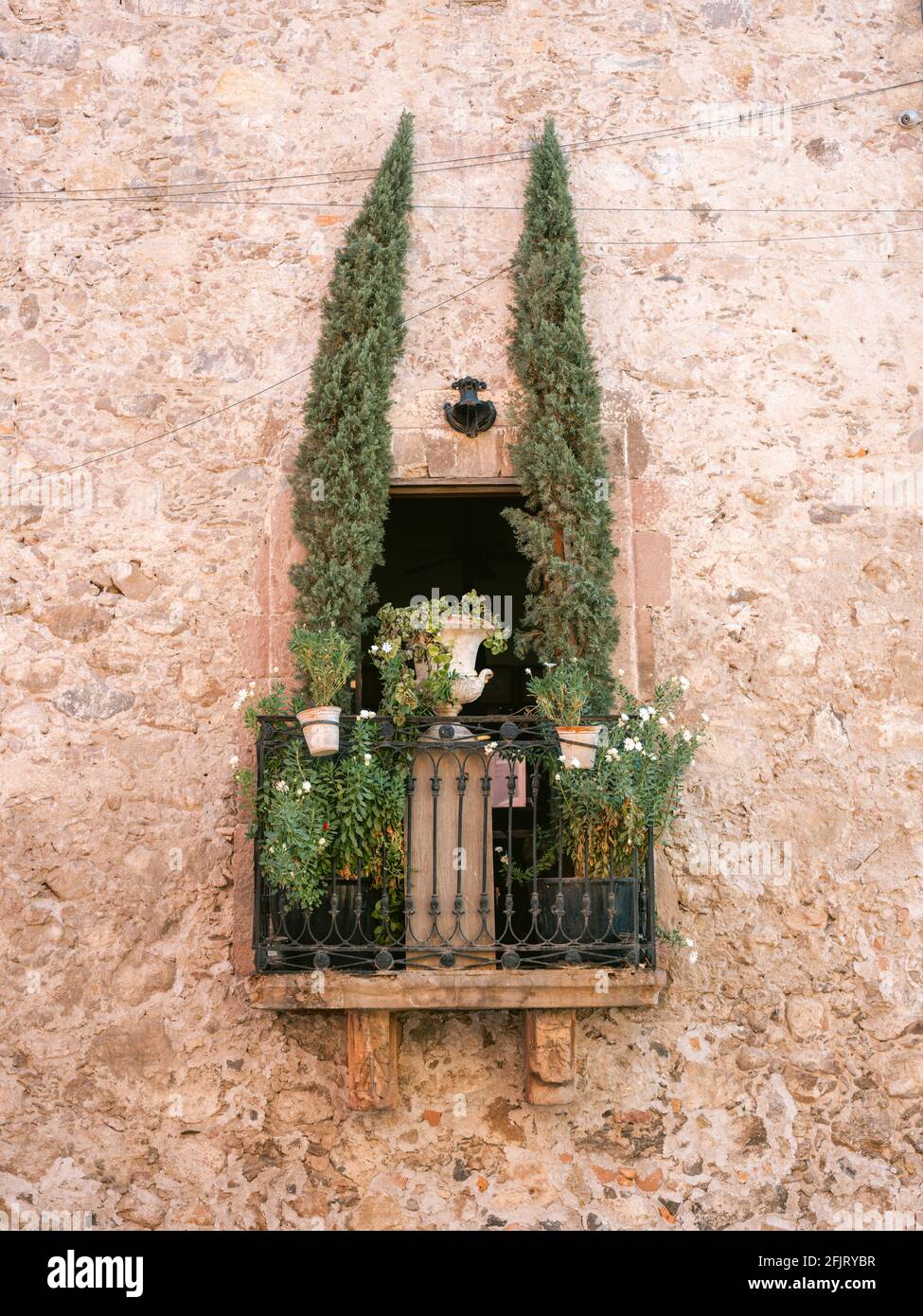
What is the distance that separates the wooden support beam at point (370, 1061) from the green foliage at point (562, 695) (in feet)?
3.85

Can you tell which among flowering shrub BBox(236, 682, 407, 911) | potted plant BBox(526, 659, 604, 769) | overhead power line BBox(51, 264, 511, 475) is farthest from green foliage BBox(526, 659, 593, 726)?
overhead power line BBox(51, 264, 511, 475)

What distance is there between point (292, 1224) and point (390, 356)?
3250mm

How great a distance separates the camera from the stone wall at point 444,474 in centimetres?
512

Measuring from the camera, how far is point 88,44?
240 inches

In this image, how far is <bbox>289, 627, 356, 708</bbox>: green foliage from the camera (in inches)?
198

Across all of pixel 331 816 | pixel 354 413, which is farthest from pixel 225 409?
pixel 331 816

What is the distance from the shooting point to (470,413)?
5.66m

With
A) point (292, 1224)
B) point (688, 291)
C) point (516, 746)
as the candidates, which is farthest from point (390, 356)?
point (292, 1224)

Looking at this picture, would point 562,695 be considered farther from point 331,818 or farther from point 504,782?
point 331,818

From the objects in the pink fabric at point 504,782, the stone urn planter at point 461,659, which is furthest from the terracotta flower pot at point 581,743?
the stone urn planter at point 461,659

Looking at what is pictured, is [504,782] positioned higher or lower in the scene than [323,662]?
Result: lower

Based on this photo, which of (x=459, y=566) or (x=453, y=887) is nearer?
(x=453, y=887)

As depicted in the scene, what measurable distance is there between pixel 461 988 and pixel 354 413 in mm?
2216

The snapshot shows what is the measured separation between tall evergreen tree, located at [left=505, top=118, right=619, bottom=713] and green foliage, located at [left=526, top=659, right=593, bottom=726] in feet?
0.70
